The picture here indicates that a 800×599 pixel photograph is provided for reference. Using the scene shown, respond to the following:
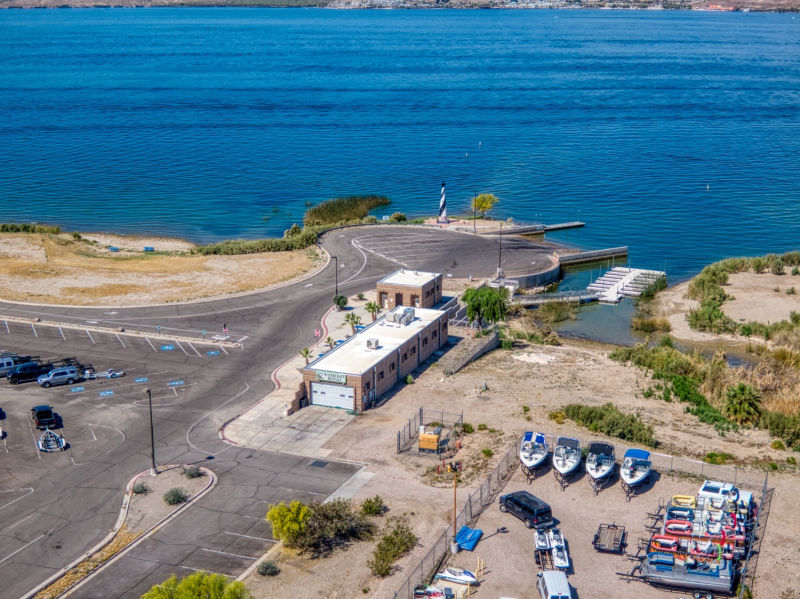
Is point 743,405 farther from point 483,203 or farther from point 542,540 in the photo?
point 483,203

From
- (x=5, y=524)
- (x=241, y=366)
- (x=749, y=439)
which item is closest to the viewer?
(x=5, y=524)

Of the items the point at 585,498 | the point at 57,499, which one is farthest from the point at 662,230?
the point at 57,499

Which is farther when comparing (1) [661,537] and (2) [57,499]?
(2) [57,499]

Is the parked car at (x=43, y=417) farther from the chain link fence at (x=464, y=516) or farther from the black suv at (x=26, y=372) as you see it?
the chain link fence at (x=464, y=516)

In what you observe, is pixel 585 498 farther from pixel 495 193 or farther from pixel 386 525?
pixel 495 193

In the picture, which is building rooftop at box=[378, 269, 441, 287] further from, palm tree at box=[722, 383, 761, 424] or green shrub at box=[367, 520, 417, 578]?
green shrub at box=[367, 520, 417, 578]

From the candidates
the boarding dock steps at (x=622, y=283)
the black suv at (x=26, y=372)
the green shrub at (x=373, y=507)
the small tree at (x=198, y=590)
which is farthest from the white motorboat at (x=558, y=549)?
the boarding dock steps at (x=622, y=283)

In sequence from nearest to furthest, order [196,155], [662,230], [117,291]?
[117,291] < [662,230] < [196,155]

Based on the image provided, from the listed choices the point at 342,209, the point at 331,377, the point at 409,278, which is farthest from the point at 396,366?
the point at 342,209
